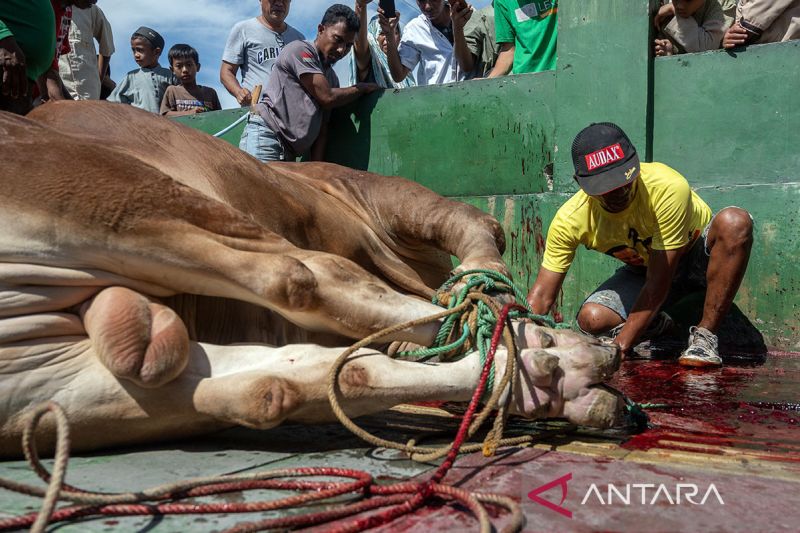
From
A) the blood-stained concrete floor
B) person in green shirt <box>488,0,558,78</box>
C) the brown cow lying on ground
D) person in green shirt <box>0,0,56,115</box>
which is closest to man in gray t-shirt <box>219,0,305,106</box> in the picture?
person in green shirt <box>488,0,558,78</box>

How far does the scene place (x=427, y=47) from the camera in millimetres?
6766

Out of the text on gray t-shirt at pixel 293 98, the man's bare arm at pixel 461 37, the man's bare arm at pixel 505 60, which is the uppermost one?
the man's bare arm at pixel 461 37

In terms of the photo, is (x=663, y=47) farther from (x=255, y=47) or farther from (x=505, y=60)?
(x=255, y=47)

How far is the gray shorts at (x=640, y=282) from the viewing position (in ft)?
15.1

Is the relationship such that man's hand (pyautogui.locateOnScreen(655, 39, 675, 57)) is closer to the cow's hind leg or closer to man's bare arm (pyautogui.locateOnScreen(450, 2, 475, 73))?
man's bare arm (pyautogui.locateOnScreen(450, 2, 475, 73))

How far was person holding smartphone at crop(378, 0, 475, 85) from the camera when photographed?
21.4ft

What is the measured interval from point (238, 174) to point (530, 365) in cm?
127

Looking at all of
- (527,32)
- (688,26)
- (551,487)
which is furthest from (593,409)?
(527,32)

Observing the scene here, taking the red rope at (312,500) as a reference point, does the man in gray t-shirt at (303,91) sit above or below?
above

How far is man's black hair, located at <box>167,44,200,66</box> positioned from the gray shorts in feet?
14.3

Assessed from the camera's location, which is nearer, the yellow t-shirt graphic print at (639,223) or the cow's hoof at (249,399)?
the cow's hoof at (249,399)

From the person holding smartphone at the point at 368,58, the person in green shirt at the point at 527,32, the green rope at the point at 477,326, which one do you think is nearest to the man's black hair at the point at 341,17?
the person holding smartphone at the point at 368,58

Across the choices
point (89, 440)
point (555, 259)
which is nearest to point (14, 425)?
point (89, 440)

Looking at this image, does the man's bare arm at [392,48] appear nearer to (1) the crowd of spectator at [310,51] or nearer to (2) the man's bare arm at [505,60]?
(1) the crowd of spectator at [310,51]
